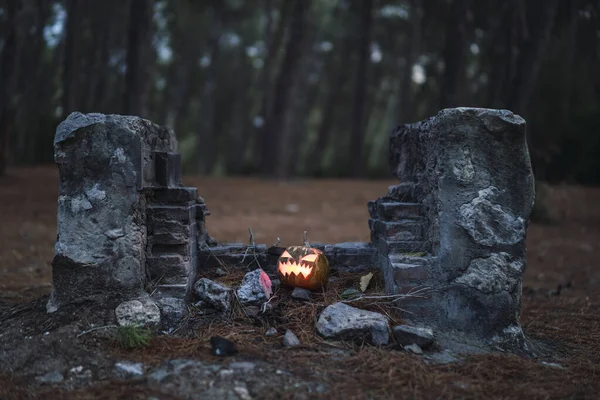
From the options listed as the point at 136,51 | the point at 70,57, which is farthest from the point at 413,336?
the point at 70,57

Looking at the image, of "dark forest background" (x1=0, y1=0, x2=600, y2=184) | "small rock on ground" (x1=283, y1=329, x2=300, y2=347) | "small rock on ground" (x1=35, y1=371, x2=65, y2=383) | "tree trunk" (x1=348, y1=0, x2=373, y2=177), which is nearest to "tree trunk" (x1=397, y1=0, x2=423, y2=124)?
"dark forest background" (x1=0, y1=0, x2=600, y2=184)

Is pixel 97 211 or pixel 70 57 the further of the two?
pixel 70 57

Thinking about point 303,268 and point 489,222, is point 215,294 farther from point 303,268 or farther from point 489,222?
point 489,222

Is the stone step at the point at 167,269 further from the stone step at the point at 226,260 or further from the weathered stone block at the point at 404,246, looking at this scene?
the weathered stone block at the point at 404,246

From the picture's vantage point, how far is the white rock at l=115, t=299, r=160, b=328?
3.55 metres

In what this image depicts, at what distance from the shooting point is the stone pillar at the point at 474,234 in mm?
3697

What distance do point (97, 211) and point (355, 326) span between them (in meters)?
2.01

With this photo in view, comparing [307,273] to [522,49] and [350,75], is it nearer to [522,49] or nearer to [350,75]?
[522,49]

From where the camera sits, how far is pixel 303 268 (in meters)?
4.14

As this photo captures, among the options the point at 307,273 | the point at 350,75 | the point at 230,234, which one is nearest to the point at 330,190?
the point at 230,234

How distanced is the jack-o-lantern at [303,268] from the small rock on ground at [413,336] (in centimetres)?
84

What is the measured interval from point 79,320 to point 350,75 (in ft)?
91.3

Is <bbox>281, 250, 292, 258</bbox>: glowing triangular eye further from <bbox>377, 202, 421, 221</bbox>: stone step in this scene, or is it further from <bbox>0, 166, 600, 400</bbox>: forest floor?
<bbox>377, 202, 421, 221</bbox>: stone step

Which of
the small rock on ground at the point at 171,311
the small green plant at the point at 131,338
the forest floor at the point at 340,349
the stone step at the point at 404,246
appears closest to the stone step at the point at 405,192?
the stone step at the point at 404,246
